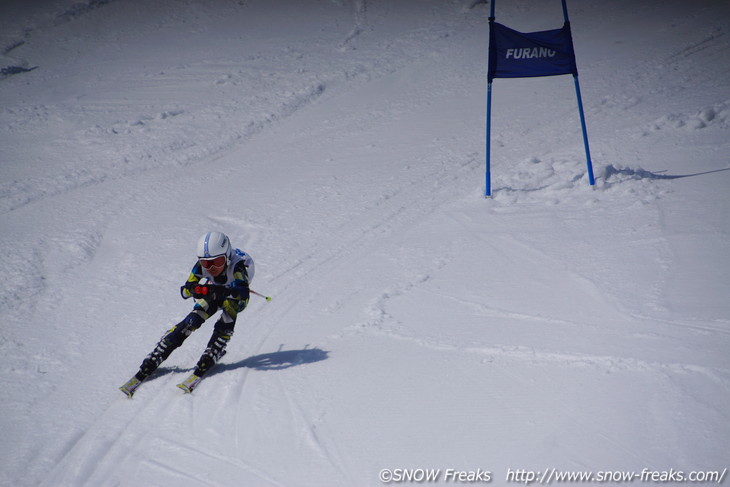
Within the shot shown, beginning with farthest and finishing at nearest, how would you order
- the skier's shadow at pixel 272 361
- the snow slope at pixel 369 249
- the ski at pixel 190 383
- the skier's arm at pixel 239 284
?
the skier's shadow at pixel 272 361
the skier's arm at pixel 239 284
the ski at pixel 190 383
the snow slope at pixel 369 249

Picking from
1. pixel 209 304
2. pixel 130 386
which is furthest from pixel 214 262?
pixel 130 386

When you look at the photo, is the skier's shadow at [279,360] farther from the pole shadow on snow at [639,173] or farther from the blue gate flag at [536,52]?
the pole shadow on snow at [639,173]

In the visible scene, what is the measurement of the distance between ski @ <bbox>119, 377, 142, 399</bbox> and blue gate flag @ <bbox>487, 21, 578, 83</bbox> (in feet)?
21.8

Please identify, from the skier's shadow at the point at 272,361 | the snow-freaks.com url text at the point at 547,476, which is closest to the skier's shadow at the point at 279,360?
the skier's shadow at the point at 272,361

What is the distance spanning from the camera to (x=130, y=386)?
21.2ft

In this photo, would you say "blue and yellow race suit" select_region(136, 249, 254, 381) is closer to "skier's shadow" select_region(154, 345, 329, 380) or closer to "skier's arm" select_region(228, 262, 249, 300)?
"skier's arm" select_region(228, 262, 249, 300)

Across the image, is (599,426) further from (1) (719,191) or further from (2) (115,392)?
(1) (719,191)

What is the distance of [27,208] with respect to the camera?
10836 mm

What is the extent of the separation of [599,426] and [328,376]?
8.28ft

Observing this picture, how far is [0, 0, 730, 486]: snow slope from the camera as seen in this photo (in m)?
5.33

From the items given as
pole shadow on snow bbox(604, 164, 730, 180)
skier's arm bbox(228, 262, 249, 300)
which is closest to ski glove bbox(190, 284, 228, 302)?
skier's arm bbox(228, 262, 249, 300)

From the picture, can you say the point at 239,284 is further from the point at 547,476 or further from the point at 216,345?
the point at 547,476

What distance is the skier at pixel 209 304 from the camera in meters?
6.52

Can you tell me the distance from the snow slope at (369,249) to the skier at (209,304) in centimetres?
21
